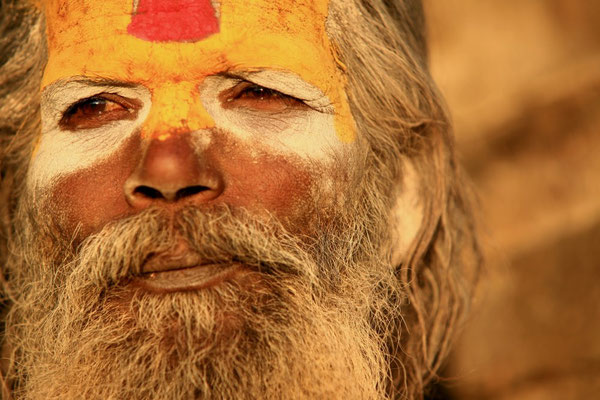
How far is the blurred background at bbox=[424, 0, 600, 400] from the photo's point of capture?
3.62m

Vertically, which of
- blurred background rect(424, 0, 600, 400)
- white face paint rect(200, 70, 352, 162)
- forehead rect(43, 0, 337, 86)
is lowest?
blurred background rect(424, 0, 600, 400)

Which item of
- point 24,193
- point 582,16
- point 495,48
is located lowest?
point 24,193

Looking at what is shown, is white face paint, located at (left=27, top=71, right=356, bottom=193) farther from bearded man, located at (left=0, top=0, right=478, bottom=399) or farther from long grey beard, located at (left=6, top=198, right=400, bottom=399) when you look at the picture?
long grey beard, located at (left=6, top=198, right=400, bottom=399)

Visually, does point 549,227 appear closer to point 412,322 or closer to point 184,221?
point 412,322

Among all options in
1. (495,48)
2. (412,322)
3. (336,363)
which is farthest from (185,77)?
(495,48)

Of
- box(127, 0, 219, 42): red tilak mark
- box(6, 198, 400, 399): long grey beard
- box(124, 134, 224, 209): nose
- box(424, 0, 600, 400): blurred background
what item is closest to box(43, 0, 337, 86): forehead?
box(127, 0, 219, 42): red tilak mark

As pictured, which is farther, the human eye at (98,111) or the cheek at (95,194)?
the human eye at (98,111)

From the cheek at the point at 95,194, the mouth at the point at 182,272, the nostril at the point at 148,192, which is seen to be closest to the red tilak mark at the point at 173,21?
the cheek at the point at 95,194

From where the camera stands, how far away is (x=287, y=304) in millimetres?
2029

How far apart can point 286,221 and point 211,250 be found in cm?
24

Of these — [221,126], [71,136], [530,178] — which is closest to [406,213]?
[221,126]

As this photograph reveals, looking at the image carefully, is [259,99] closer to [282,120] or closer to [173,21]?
[282,120]

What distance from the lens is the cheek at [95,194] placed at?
2055mm

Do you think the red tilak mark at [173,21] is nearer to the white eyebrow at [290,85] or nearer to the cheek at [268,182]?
the white eyebrow at [290,85]
